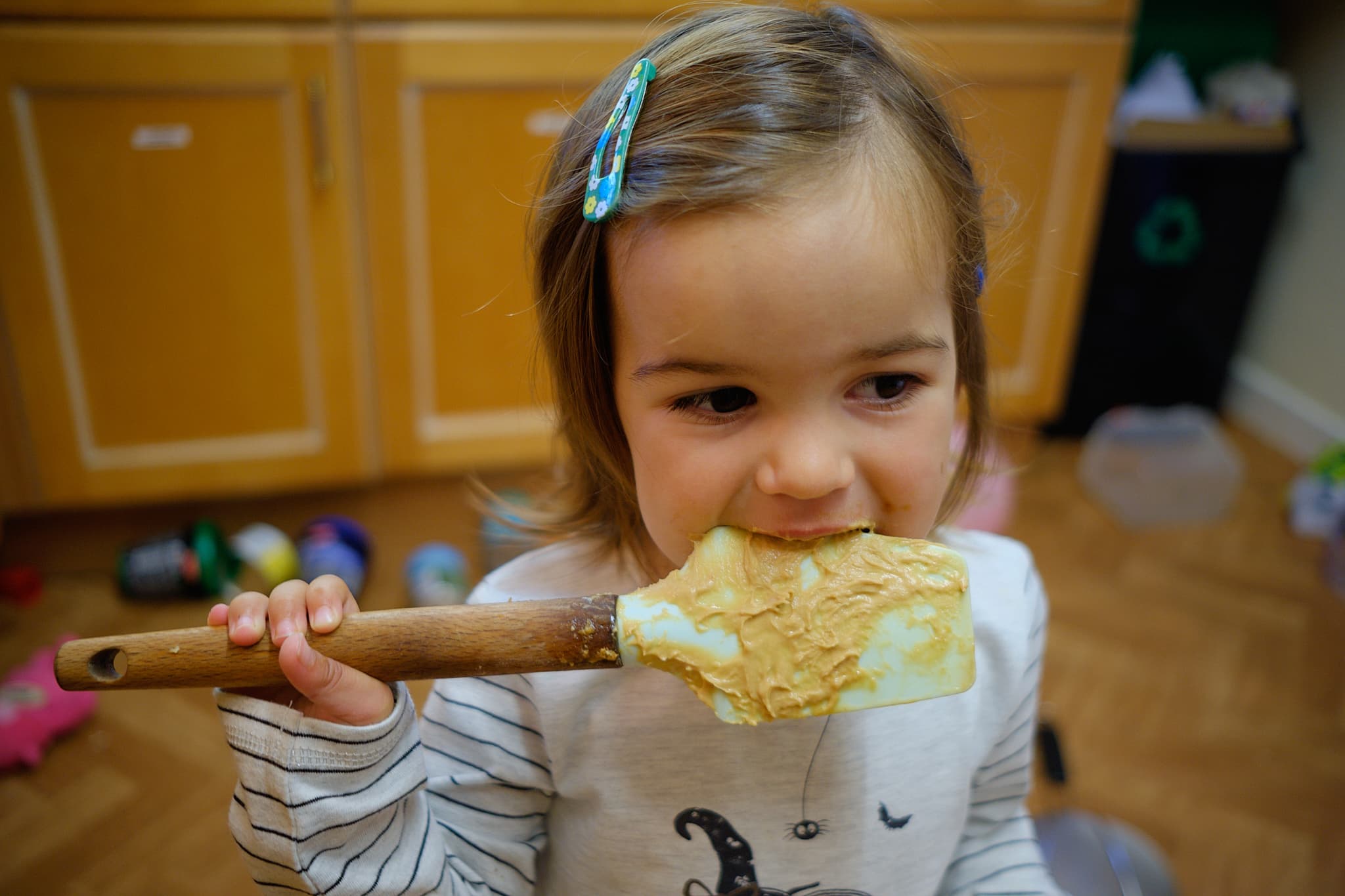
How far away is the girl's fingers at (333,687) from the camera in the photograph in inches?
22.9

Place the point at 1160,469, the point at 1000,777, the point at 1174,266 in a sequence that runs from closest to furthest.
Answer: the point at 1000,777, the point at 1160,469, the point at 1174,266

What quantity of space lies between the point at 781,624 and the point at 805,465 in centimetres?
11

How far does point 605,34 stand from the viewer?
1.79 meters

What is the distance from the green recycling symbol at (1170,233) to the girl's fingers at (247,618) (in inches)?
86.9

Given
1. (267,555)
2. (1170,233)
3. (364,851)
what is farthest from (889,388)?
(1170,233)

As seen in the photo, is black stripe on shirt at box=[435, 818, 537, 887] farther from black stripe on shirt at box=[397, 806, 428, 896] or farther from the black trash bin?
the black trash bin

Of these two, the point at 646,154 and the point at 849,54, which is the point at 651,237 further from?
the point at 849,54

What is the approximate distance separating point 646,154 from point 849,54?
15cm

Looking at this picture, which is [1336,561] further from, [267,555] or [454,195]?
[267,555]

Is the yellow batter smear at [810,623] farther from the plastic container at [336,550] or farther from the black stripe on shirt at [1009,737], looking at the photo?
the plastic container at [336,550]

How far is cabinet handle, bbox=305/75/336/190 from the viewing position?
1.68 m

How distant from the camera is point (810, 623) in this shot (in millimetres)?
652

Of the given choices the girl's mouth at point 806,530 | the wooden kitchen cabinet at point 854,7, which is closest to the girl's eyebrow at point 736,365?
the girl's mouth at point 806,530

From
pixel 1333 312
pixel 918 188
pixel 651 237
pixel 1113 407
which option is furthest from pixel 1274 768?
pixel 651 237
